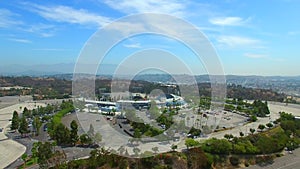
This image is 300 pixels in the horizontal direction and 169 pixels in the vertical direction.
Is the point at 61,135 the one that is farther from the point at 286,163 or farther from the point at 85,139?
the point at 286,163

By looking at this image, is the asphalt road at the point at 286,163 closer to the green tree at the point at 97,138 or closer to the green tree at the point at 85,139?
the green tree at the point at 97,138

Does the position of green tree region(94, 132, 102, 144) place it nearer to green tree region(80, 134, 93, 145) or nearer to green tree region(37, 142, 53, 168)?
green tree region(80, 134, 93, 145)

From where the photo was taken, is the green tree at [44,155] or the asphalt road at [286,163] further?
the asphalt road at [286,163]

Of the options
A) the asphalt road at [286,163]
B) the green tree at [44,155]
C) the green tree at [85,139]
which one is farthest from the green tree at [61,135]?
the asphalt road at [286,163]

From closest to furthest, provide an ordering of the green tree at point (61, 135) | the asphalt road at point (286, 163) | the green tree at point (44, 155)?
the green tree at point (44, 155) < the asphalt road at point (286, 163) < the green tree at point (61, 135)

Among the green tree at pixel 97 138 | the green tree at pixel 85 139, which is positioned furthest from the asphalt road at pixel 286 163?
the green tree at pixel 85 139

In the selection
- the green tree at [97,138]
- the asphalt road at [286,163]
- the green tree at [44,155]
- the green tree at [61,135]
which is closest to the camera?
the green tree at [44,155]

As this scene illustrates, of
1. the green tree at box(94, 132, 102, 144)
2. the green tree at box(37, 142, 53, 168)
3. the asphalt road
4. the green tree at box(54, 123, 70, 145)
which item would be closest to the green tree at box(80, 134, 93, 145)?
the green tree at box(94, 132, 102, 144)

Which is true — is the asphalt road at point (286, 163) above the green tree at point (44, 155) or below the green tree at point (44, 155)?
below

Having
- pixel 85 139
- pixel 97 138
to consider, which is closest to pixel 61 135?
pixel 85 139

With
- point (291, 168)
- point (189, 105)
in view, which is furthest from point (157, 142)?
point (189, 105)

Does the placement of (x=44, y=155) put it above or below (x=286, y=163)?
above
